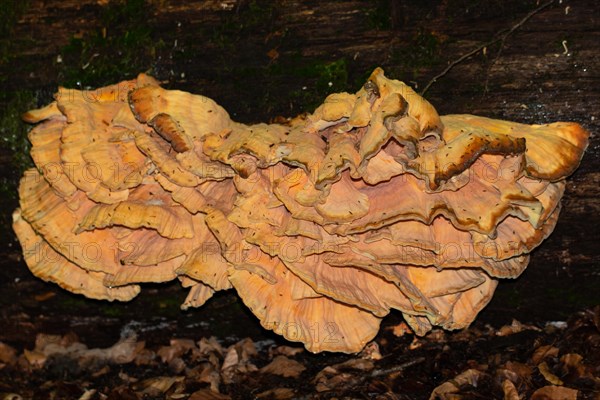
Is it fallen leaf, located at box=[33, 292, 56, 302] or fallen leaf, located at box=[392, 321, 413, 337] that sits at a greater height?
fallen leaf, located at box=[33, 292, 56, 302]

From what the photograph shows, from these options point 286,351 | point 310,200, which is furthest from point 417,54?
point 286,351

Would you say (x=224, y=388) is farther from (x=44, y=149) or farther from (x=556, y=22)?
(x=556, y=22)

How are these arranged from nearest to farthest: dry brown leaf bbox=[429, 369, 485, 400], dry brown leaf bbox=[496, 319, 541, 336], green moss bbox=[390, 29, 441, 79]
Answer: green moss bbox=[390, 29, 441, 79]
dry brown leaf bbox=[429, 369, 485, 400]
dry brown leaf bbox=[496, 319, 541, 336]

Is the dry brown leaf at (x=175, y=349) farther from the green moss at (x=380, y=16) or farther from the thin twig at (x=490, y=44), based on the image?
the green moss at (x=380, y=16)

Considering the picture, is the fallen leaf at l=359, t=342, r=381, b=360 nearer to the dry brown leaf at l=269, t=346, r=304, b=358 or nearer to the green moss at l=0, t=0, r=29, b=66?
the dry brown leaf at l=269, t=346, r=304, b=358

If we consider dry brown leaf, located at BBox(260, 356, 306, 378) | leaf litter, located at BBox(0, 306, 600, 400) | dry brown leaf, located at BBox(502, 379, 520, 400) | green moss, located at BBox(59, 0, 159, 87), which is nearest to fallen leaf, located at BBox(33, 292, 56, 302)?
leaf litter, located at BBox(0, 306, 600, 400)
